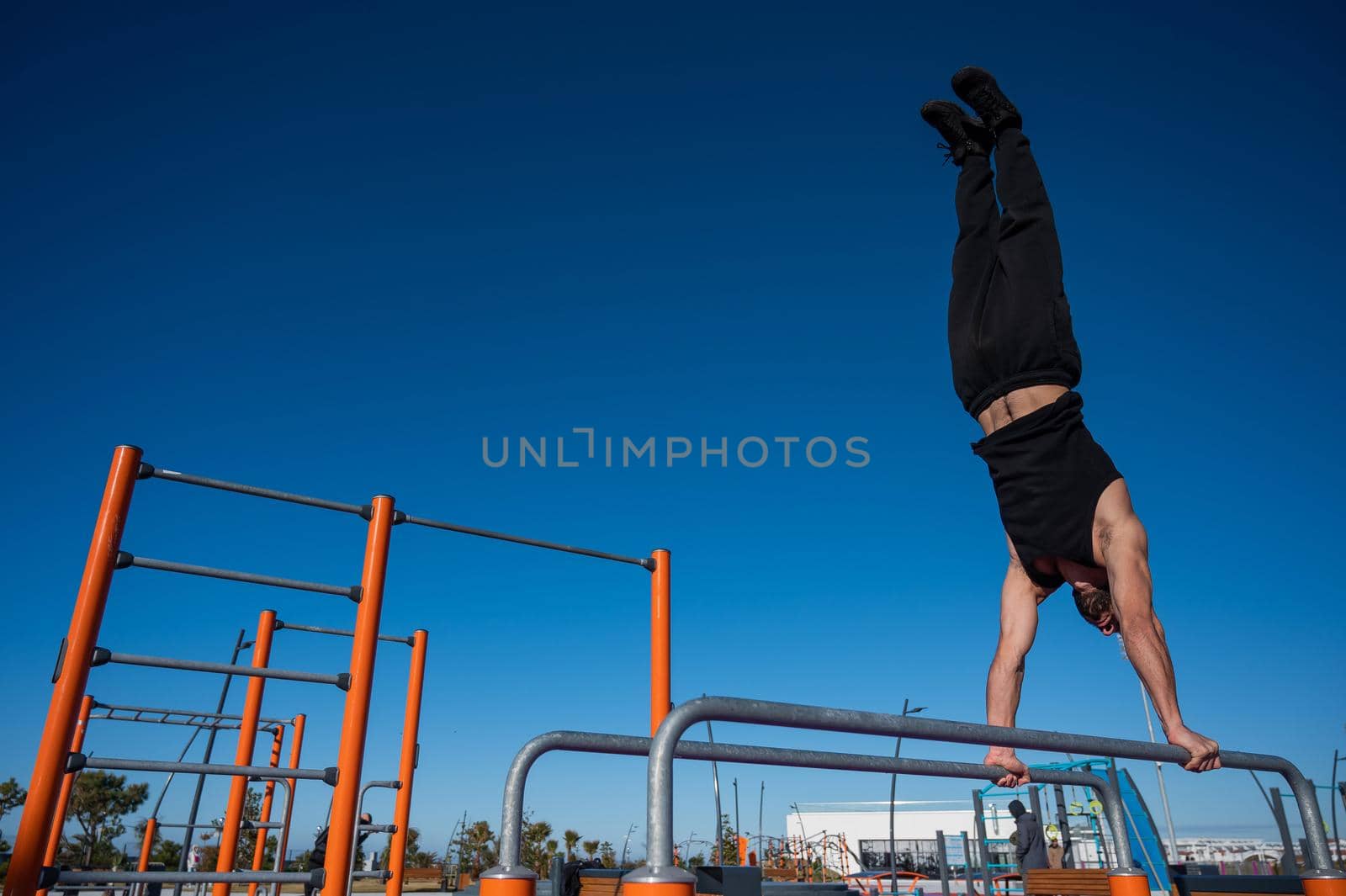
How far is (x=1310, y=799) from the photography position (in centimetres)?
208

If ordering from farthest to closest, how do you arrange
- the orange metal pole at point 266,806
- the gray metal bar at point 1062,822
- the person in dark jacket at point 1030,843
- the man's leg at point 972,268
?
the gray metal bar at point 1062,822, the person in dark jacket at point 1030,843, the orange metal pole at point 266,806, the man's leg at point 972,268

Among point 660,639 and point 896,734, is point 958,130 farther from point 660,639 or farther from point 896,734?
point 660,639

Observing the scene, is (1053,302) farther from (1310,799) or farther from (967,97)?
(1310,799)

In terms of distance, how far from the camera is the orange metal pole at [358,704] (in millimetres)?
3178

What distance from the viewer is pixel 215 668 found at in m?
3.34

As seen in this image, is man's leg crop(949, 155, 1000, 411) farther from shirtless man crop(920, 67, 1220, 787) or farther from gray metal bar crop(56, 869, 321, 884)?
gray metal bar crop(56, 869, 321, 884)

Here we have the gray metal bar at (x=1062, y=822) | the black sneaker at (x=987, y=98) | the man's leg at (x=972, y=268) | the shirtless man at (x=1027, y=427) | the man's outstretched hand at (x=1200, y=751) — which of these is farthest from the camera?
the gray metal bar at (x=1062, y=822)

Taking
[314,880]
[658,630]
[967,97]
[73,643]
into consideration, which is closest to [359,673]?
[314,880]

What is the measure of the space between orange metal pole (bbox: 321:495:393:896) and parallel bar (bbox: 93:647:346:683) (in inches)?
4.0

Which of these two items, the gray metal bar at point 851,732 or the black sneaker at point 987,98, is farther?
the black sneaker at point 987,98

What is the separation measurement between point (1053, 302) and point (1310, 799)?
1.42 m

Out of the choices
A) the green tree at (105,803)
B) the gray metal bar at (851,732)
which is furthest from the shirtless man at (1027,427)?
the green tree at (105,803)

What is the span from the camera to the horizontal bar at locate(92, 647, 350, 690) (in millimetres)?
2914

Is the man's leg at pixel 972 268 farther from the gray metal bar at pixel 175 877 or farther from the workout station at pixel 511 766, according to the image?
the gray metal bar at pixel 175 877
